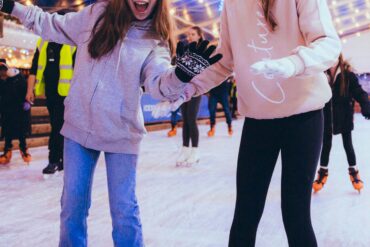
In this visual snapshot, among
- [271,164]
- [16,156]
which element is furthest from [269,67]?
[16,156]

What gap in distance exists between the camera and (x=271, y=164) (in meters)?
1.23

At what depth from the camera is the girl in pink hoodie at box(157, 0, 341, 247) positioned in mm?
1125

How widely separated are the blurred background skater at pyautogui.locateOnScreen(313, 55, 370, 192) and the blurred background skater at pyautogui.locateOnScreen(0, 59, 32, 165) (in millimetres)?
2998

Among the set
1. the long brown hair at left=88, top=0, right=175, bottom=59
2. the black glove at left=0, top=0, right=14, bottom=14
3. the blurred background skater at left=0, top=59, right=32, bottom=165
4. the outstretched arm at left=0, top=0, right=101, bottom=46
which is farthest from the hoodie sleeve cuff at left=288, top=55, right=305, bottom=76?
the blurred background skater at left=0, top=59, right=32, bottom=165

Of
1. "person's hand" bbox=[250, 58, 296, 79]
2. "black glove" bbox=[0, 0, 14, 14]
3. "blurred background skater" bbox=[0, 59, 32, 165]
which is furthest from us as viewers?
"blurred background skater" bbox=[0, 59, 32, 165]

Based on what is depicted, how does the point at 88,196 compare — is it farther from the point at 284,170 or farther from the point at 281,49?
the point at 281,49

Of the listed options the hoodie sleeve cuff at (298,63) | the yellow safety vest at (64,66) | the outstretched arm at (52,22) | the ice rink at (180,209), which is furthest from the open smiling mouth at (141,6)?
the yellow safety vest at (64,66)

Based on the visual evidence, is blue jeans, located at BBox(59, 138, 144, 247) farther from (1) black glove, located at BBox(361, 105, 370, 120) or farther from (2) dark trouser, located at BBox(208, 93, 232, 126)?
(2) dark trouser, located at BBox(208, 93, 232, 126)

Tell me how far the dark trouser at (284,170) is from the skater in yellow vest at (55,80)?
252 centimetres

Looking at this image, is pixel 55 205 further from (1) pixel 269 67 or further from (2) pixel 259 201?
(1) pixel 269 67

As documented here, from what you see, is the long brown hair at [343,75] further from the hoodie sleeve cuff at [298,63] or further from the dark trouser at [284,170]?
the hoodie sleeve cuff at [298,63]

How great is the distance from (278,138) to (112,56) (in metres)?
0.60

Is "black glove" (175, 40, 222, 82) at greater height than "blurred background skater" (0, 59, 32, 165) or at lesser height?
greater

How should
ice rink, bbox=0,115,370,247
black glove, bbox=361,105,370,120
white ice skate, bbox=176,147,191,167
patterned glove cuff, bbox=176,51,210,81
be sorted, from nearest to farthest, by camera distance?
patterned glove cuff, bbox=176,51,210,81, ice rink, bbox=0,115,370,247, black glove, bbox=361,105,370,120, white ice skate, bbox=176,147,191,167
